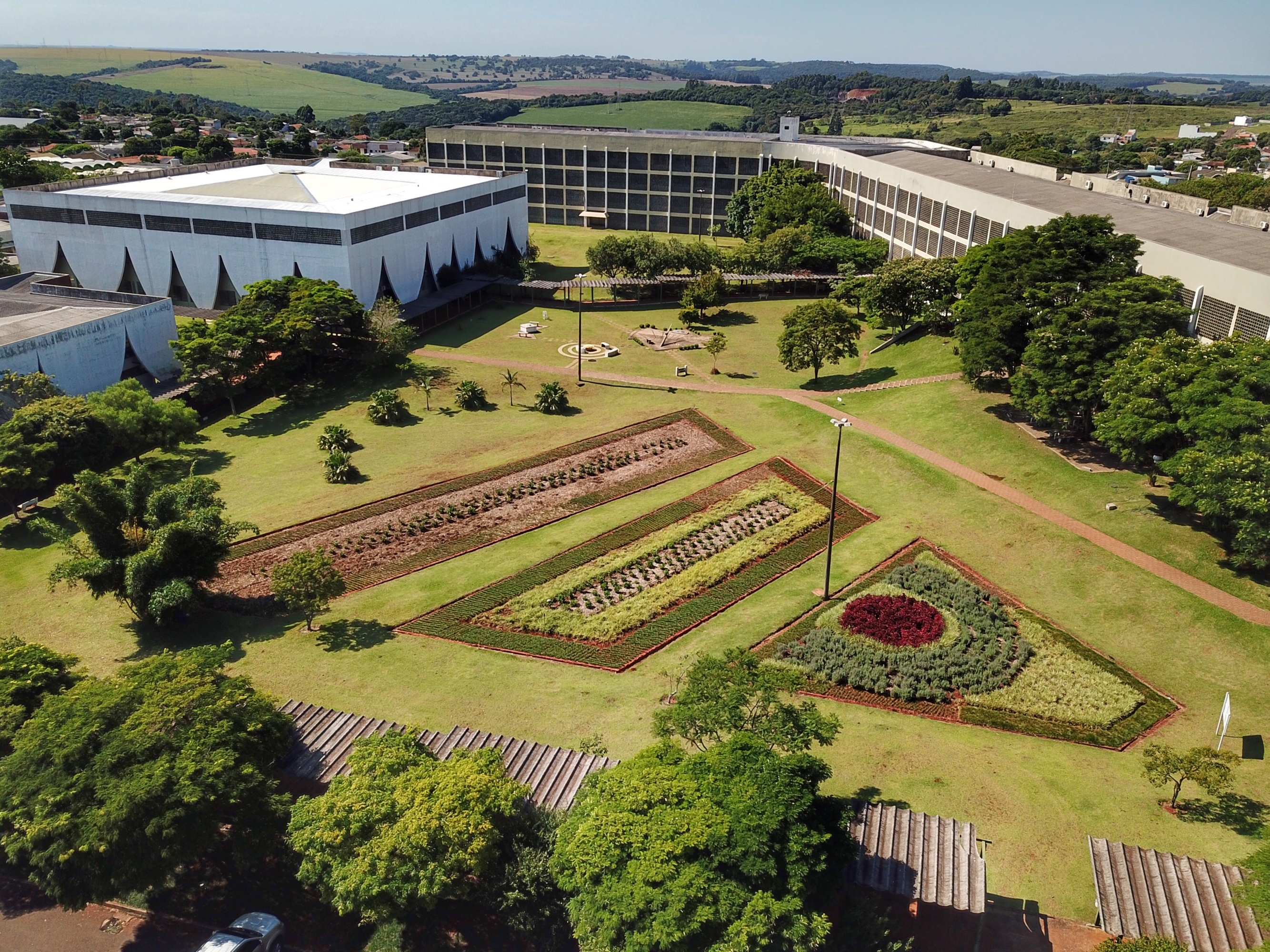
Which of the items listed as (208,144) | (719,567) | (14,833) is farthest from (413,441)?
(208,144)

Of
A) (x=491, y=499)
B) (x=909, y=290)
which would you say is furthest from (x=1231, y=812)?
(x=909, y=290)

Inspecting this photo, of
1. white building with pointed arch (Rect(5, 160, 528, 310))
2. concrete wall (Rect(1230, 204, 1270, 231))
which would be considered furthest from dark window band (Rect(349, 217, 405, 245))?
concrete wall (Rect(1230, 204, 1270, 231))

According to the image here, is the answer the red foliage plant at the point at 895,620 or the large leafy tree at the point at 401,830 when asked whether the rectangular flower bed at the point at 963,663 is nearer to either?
the red foliage plant at the point at 895,620

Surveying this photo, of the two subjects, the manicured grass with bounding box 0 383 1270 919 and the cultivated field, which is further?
the cultivated field

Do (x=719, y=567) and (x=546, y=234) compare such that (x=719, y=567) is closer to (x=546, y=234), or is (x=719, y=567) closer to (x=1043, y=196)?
(x=1043, y=196)

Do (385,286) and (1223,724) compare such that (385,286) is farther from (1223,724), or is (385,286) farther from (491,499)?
(1223,724)

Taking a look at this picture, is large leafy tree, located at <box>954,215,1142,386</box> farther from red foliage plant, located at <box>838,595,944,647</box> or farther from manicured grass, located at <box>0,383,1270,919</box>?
red foliage plant, located at <box>838,595,944,647</box>

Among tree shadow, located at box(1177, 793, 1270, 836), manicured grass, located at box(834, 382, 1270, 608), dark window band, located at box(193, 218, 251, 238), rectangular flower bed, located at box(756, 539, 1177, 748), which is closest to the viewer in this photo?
tree shadow, located at box(1177, 793, 1270, 836)
